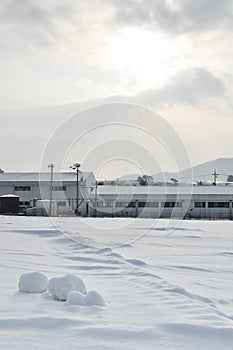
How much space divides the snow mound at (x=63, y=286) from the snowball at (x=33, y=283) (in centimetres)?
21

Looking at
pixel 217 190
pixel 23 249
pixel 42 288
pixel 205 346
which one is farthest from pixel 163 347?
pixel 217 190

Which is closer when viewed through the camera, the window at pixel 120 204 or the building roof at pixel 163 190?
the window at pixel 120 204

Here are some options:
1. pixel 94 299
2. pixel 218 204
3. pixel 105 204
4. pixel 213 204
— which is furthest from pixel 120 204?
pixel 94 299

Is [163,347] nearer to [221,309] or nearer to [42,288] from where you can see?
[221,309]

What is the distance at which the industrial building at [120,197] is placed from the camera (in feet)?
123

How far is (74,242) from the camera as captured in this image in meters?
9.21

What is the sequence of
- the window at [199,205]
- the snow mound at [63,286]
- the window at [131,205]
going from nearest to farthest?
1. the snow mound at [63,286]
2. the window at [131,205]
3. the window at [199,205]

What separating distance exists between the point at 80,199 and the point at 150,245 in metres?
30.1

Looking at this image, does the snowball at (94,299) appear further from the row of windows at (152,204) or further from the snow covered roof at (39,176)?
the snow covered roof at (39,176)

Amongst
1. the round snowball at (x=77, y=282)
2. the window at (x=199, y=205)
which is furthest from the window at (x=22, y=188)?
the round snowball at (x=77, y=282)

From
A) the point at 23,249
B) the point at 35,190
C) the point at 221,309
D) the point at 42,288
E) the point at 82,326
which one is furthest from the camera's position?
the point at 35,190

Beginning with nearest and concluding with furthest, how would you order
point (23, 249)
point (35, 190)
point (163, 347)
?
point (163, 347) → point (23, 249) → point (35, 190)

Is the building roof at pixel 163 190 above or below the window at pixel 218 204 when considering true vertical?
above

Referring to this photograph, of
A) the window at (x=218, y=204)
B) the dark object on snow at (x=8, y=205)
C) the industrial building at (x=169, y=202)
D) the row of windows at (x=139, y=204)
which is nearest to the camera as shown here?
the dark object on snow at (x=8, y=205)
